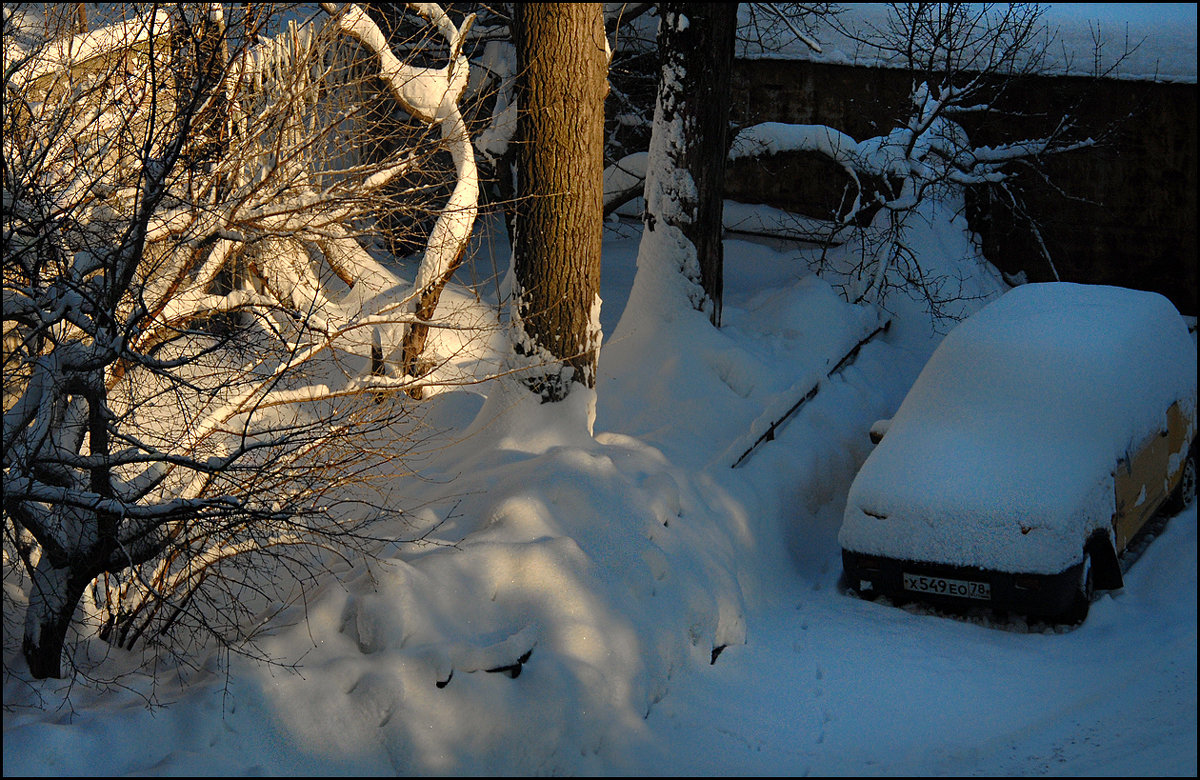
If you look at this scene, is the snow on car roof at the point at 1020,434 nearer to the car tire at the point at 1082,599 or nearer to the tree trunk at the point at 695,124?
the car tire at the point at 1082,599

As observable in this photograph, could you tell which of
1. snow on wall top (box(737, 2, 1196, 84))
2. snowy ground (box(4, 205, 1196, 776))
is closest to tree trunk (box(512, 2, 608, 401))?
snowy ground (box(4, 205, 1196, 776))

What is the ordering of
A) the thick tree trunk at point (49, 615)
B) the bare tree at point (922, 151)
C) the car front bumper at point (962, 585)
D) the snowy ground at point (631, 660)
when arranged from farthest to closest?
1. the bare tree at point (922, 151)
2. the car front bumper at point (962, 585)
3. the thick tree trunk at point (49, 615)
4. the snowy ground at point (631, 660)

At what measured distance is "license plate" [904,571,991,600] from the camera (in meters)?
6.21

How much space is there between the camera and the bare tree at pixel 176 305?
463 centimetres

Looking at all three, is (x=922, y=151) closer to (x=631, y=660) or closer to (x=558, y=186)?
(x=558, y=186)

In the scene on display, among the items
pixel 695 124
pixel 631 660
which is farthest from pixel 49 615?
pixel 695 124

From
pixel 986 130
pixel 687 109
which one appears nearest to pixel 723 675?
pixel 687 109

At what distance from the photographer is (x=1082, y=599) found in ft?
20.4

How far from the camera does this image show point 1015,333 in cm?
741

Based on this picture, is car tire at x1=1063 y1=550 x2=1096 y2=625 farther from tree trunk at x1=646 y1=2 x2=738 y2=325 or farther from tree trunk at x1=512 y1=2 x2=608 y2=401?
tree trunk at x1=646 y1=2 x2=738 y2=325

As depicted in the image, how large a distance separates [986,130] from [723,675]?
10223 mm

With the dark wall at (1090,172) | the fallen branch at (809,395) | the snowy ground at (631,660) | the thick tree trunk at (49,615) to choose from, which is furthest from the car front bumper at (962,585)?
the dark wall at (1090,172)

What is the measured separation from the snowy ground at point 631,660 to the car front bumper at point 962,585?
0.53 ft

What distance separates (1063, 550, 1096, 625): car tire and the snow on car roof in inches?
9.7
